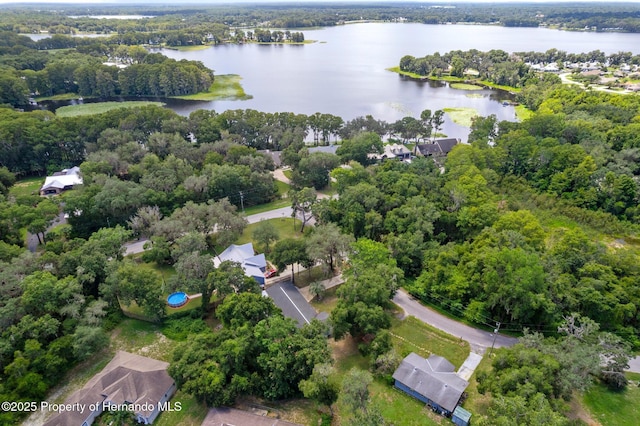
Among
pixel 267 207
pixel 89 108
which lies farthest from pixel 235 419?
pixel 89 108

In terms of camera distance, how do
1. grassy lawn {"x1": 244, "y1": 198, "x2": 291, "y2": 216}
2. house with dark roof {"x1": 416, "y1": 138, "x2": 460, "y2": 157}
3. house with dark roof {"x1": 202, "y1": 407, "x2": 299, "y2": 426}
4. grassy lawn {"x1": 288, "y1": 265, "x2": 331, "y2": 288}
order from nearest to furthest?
1. house with dark roof {"x1": 202, "y1": 407, "x2": 299, "y2": 426}
2. grassy lawn {"x1": 288, "y1": 265, "x2": 331, "y2": 288}
3. grassy lawn {"x1": 244, "y1": 198, "x2": 291, "y2": 216}
4. house with dark roof {"x1": 416, "y1": 138, "x2": 460, "y2": 157}

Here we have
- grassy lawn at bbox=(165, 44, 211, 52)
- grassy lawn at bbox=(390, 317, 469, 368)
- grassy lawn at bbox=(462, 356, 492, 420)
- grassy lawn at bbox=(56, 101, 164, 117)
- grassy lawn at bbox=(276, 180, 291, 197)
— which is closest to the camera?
grassy lawn at bbox=(462, 356, 492, 420)

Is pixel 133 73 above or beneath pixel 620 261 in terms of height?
above

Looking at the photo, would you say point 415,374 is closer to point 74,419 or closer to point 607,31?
point 74,419

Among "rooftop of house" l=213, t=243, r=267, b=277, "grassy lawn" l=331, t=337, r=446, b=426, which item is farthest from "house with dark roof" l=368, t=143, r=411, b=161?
"grassy lawn" l=331, t=337, r=446, b=426

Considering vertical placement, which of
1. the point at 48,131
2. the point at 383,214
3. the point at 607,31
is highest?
the point at 607,31

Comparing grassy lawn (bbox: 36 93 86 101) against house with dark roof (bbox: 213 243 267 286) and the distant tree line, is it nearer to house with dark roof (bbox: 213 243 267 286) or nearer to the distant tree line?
house with dark roof (bbox: 213 243 267 286)

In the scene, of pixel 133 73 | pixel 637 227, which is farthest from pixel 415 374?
pixel 133 73
